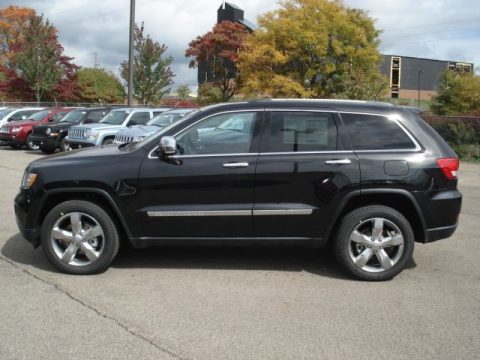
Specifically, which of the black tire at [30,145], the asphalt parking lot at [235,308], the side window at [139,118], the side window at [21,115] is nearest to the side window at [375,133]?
the asphalt parking lot at [235,308]

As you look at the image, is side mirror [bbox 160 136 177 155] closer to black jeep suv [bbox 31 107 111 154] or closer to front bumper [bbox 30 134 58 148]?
black jeep suv [bbox 31 107 111 154]

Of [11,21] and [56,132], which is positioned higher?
[11,21]

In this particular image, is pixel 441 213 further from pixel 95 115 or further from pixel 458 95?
pixel 458 95

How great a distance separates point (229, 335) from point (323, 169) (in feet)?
6.21

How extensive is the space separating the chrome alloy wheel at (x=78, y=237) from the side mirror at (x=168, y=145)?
1.00 metres

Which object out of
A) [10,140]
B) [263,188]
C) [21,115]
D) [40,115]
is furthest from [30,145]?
[263,188]

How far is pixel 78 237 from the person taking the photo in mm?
5160

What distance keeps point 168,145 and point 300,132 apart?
129 centimetres

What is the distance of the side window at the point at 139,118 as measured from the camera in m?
16.4

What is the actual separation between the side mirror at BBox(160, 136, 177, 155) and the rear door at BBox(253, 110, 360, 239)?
0.83 m

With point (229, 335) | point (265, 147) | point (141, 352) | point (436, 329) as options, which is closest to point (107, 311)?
point (141, 352)

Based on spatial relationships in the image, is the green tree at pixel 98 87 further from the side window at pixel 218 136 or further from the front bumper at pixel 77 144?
the side window at pixel 218 136

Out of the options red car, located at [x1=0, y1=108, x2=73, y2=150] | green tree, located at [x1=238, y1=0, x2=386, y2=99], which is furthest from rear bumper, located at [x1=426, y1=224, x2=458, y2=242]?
green tree, located at [x1=238, y1=0, x2=386, y2=99]

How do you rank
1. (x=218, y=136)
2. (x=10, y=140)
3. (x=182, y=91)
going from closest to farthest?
(x=218, y=136) → (x=10, y=140) → (x=182, y=91)
